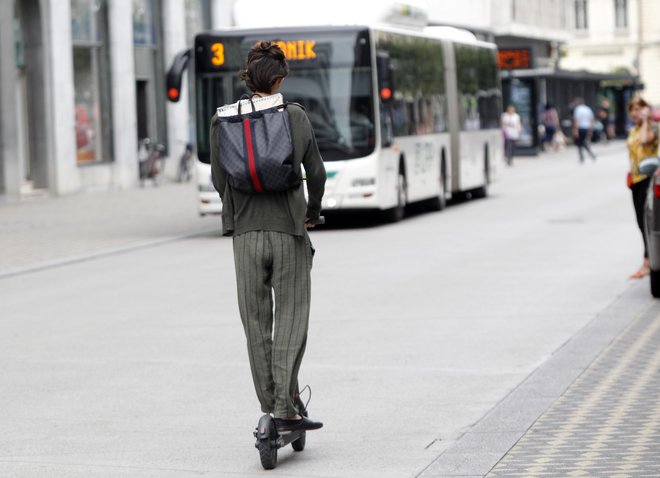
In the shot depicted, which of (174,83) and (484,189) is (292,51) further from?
(484,189)

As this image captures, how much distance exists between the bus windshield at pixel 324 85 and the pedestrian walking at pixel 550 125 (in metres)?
33.0

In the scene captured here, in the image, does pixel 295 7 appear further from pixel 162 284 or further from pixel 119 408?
pixel 119 408

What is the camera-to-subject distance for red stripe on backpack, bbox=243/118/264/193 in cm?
628

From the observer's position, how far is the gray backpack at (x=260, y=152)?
6.29 meters

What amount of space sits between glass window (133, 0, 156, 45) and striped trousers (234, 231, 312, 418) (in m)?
30.0

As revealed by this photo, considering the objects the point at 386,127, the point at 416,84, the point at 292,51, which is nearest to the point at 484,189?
the point at 416,84

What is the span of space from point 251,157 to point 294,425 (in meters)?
1.10

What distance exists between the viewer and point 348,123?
2069 cm

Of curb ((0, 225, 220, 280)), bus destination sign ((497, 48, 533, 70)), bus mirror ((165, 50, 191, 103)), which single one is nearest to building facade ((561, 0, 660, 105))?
bus destination sign ((497, 48, 533, 70))

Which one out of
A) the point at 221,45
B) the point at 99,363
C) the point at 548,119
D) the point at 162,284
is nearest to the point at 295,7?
the point at 221,45

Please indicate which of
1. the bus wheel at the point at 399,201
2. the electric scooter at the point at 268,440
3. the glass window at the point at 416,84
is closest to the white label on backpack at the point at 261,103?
the electric scooter at the point at 268,440

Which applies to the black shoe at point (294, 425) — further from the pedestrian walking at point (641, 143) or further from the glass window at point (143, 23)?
the glass window at point (143, 23)

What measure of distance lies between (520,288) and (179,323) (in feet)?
10.6

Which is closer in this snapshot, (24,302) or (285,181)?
(285,181)
